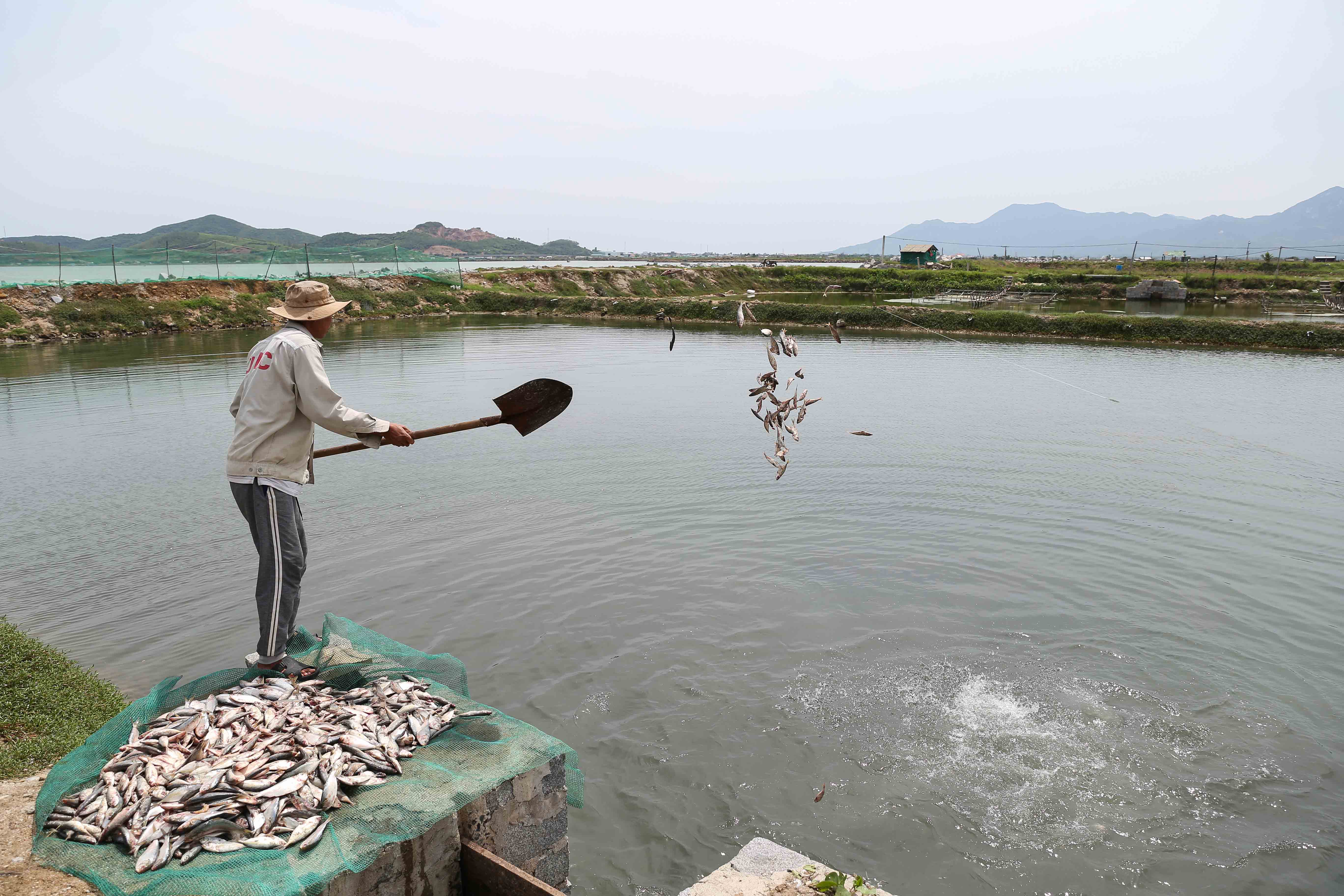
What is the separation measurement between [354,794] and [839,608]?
4.58 m

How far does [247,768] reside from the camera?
323 cm

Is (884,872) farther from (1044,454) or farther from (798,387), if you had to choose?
(798,387)

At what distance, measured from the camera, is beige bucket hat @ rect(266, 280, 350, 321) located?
421 cm

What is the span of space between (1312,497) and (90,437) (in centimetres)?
1763

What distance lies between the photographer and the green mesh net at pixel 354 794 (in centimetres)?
280

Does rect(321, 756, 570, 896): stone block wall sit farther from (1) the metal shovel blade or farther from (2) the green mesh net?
(1) the metal shovel blade

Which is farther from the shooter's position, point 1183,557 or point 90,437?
point 90,437

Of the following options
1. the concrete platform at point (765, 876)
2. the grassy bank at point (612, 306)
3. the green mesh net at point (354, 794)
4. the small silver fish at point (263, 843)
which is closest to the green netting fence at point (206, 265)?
the grassy bank at point (612, 306)

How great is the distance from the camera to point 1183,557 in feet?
26.4

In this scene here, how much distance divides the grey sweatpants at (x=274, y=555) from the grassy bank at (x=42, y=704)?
137 centimetres

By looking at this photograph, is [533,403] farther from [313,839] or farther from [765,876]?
[765,876]

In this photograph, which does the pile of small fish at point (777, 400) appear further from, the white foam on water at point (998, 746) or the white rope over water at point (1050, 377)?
the white rope over water at point (1050, 377)

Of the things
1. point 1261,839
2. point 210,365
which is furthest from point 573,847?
point 210,365

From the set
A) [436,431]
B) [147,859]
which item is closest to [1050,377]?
[436,431]
